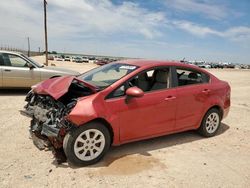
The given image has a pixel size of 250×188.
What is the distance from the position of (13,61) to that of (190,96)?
6.99 meters

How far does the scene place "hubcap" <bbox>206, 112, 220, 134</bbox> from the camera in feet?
19.8

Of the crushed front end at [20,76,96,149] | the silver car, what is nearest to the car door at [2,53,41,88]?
the silver car

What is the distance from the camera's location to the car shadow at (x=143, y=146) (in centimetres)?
450

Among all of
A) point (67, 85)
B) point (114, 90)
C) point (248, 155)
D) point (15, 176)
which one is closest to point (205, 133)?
point (248, 155)

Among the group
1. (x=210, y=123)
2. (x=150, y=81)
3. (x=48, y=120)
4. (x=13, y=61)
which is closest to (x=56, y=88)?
(x=48, y=120)

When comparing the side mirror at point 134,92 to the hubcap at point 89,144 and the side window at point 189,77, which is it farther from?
the side window at point 189,77

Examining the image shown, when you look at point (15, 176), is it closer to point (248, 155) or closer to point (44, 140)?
point (44, 140)

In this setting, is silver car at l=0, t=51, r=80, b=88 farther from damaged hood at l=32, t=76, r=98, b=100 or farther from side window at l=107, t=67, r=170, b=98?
side window at l=107, t=67, r=170, b=98

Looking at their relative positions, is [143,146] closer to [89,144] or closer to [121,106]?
[121,106]

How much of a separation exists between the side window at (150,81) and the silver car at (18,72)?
16.5 feet

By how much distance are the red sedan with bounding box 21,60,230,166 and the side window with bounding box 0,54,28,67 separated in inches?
183

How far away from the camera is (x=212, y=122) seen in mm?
6121

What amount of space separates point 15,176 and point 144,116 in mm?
2187

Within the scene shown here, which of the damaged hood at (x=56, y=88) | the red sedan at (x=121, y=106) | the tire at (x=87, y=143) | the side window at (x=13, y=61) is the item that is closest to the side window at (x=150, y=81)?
the red sedan at (x=121, y=106)
